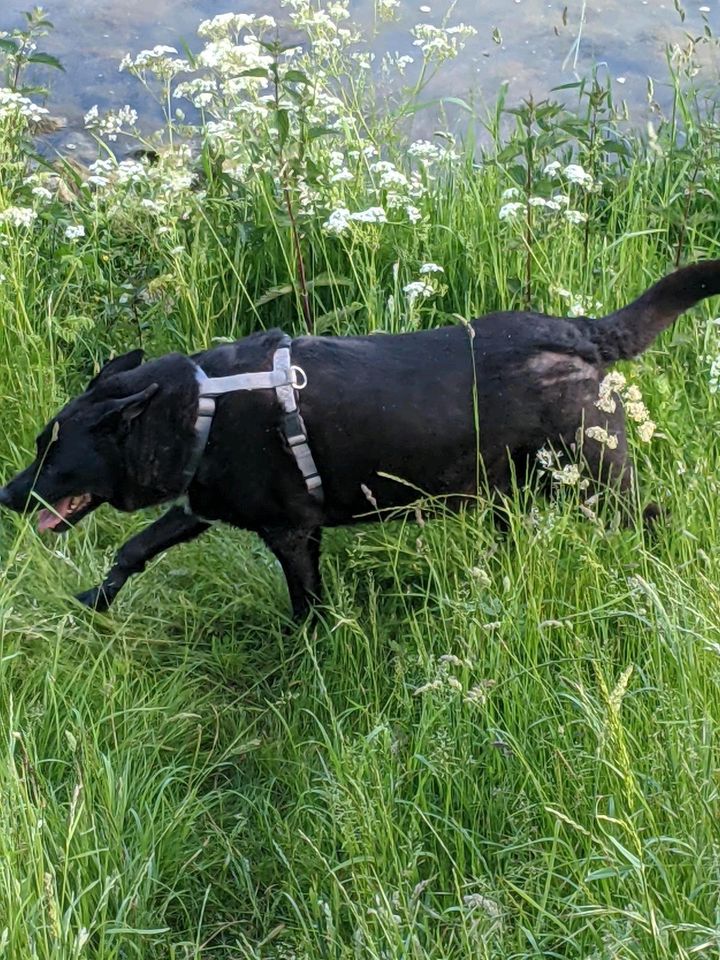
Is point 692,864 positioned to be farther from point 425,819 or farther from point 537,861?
point 425,819

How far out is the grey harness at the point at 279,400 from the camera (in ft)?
10.7

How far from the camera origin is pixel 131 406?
3256mm

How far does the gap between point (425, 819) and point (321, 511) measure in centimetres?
122

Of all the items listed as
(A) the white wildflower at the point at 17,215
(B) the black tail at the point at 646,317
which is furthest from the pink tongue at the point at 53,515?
(B) the black tail at the point at 646,317

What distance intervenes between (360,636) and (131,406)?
0.90 meters

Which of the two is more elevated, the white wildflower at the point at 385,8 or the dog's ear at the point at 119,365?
the white wildflower at the point at 385,8

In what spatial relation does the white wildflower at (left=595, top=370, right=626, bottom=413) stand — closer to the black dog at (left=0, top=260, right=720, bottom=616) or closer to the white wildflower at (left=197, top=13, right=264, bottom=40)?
the black dog at (left=0, top=260, right=720, bottom=616)

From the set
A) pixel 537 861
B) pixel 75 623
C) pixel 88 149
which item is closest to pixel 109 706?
pixel 75 623

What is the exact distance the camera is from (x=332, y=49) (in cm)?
436

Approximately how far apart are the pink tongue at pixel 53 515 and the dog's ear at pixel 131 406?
330 millimetres

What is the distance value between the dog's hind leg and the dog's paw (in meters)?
0.50

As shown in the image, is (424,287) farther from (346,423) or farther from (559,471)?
(559,471)

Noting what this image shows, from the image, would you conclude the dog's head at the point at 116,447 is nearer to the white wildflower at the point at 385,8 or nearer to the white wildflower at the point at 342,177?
the white wildflower at the point at 342,177

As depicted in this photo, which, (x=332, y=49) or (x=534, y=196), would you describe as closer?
(x=534, y=196)
